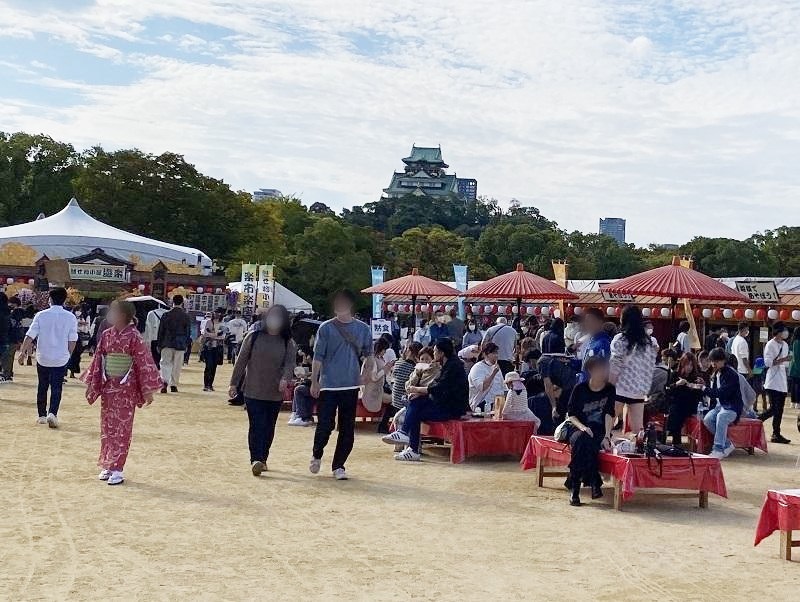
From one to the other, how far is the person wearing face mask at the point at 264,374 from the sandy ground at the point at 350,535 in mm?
350

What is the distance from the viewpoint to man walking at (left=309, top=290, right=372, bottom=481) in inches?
324

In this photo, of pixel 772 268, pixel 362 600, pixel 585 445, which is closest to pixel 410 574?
pixel 362 600

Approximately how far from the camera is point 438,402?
9.77 metres

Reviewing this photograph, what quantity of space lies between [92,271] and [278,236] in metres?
24.7

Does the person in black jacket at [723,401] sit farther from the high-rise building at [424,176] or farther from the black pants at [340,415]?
the high-rise building at [424,176]

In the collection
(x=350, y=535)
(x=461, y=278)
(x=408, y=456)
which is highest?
(x=461, y=278)

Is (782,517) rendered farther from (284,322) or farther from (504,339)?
(504,339)

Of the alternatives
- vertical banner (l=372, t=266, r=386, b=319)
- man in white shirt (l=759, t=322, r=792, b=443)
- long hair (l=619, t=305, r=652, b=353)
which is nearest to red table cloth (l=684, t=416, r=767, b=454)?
man in white shirt (l=759, t=322, r=792, b=443)

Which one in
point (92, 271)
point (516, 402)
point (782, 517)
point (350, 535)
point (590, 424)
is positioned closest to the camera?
point (782, 517)

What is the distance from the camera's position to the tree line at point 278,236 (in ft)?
151

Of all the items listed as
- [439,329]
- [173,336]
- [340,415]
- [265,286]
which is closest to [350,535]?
[340,415]

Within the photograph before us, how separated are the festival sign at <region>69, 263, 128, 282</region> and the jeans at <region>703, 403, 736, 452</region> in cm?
2225

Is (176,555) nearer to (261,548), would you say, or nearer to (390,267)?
(261,548)

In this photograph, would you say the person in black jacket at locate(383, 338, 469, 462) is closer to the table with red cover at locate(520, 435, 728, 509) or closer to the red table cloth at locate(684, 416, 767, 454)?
the table with red cover at locate(520, 435, 728, 509)
